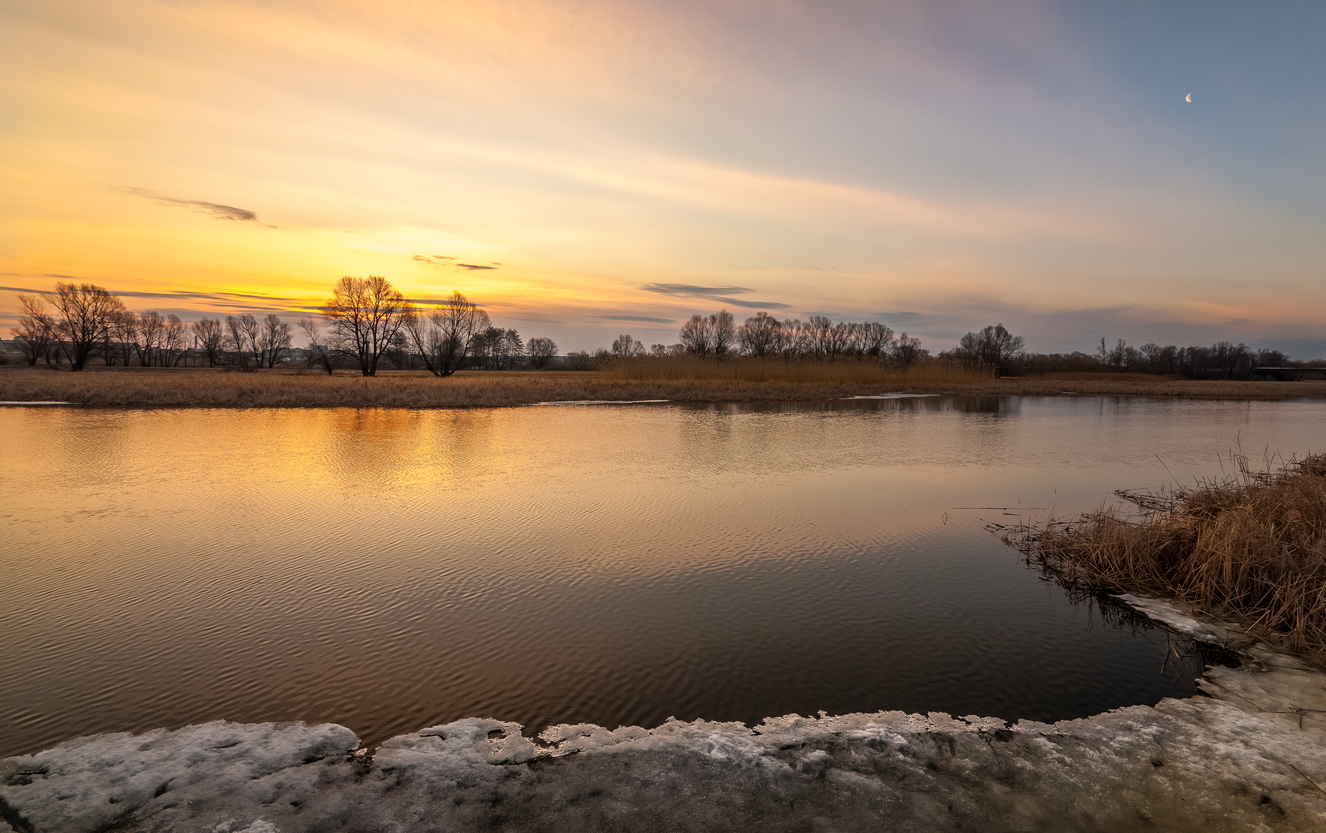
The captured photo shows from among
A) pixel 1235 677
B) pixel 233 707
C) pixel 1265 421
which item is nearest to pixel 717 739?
pixel 233 707

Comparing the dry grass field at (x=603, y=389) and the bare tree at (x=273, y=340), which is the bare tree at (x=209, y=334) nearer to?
the bare tree at (x=273, y=340)

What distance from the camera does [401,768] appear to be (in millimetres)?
2777

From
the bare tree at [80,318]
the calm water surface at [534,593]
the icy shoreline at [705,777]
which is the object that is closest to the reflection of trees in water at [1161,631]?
the calm water surface at [534,593]

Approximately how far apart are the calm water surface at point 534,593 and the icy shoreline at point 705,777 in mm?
242

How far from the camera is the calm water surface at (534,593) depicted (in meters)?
3.46

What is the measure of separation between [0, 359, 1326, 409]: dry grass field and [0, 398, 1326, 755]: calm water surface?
11.7 metres

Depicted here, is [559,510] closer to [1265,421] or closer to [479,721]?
[479,721]

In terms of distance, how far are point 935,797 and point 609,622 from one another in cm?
→ 233

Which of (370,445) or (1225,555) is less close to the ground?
(1225,555)

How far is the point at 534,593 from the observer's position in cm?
493

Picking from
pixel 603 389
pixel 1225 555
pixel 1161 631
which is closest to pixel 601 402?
pixel 603 389

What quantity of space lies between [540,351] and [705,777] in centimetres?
11056

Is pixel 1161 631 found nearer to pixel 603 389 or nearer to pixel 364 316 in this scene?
pixel 603 389

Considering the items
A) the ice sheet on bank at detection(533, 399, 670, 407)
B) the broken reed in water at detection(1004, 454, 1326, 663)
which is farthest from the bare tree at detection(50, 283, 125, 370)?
the broken reed in water at detection(1004, 454, 1326, 663)
